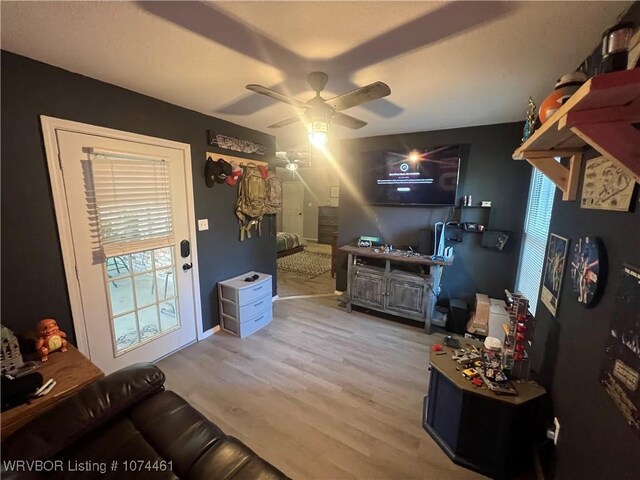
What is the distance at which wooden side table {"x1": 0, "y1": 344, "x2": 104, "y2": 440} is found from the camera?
109 centimetres

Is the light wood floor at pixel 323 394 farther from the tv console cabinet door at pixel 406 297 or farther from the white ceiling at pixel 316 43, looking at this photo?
the white ceiling at pixel 316 43

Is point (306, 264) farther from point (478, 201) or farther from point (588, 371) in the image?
point (588, 371)

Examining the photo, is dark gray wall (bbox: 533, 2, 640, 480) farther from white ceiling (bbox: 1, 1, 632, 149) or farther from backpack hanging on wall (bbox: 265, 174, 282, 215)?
backpack hanging on wall (bbox: 265, 174, 282, 215)

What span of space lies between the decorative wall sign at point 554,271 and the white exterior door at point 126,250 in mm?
2958

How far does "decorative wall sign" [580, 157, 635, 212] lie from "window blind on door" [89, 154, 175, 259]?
284cm

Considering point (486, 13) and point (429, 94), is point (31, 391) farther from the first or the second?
point (429, 94)

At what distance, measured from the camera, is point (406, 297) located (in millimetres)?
3105

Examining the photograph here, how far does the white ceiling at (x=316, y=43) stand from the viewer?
3.83ft

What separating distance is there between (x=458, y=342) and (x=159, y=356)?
2.61m

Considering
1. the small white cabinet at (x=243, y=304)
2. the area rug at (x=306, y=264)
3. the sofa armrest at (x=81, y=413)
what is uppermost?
the sofa armrest at (x=81, y=413)

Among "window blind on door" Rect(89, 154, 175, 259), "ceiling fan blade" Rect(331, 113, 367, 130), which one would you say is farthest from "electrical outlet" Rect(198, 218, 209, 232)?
"ceiling fan blade" Rect(331, 113, 367, 130)

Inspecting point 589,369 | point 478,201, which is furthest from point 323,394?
point 478,201

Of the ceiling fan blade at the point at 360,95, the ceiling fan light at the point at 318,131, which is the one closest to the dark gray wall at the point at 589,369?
the ceiling fan blade at the point at 360,95

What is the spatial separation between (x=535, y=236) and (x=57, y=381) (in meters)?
3.58
